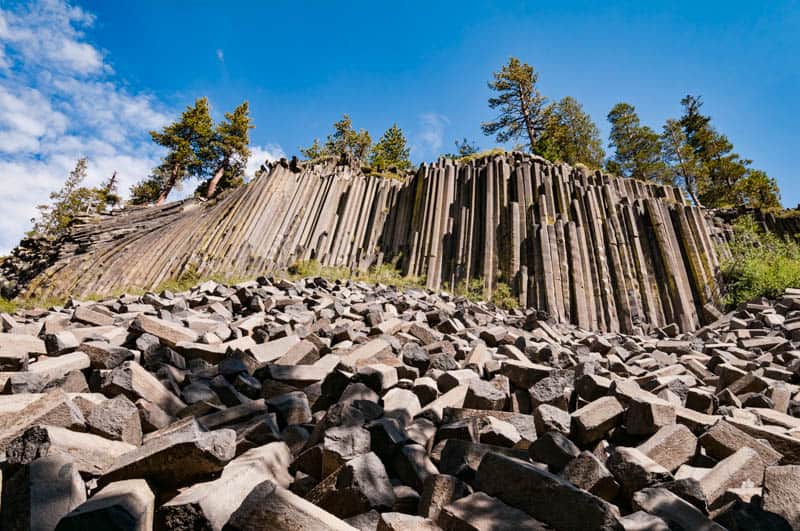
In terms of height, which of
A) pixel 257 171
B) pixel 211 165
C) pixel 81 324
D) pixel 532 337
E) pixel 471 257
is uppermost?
pixel 211 165

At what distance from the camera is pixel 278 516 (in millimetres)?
1234

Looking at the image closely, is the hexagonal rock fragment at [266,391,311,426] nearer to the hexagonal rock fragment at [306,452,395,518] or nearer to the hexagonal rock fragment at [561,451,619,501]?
the hexagonal rock fragment at [306,452,395,518]

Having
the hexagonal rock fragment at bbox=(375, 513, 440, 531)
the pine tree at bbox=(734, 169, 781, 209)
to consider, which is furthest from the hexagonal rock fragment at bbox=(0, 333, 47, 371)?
the pine tree at bbox=(734, 169, 781, 209)

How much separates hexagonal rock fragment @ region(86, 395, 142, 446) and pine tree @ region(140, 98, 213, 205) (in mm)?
33235

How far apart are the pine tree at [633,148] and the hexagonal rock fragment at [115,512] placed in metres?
35.0

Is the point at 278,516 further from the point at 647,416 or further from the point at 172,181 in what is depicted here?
the point at 172,181

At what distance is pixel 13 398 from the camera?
1.97 m

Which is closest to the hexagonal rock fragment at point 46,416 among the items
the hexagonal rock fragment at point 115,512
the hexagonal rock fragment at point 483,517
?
the hexagonal rock fragment at point 115,512

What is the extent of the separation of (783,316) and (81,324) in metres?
11.0

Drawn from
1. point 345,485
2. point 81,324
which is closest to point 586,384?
point 345,485

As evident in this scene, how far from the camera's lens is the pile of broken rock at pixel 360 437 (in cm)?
137

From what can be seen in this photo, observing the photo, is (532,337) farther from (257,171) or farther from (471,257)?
(257,171)

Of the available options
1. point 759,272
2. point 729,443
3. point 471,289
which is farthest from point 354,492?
point 759,272

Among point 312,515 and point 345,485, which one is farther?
point 345,485
